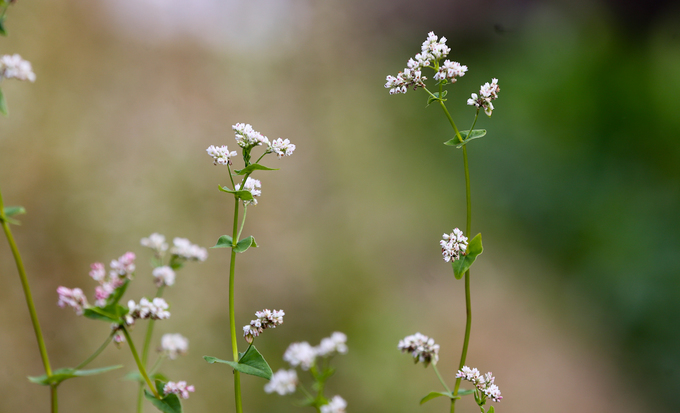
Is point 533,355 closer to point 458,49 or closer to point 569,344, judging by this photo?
point 569,344

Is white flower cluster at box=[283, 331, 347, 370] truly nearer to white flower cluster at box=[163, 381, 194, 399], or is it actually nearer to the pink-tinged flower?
white flower cluster at box=[163, 381, 194, 399]

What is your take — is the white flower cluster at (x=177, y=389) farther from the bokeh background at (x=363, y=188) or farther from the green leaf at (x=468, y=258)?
the bokeh background at (x=363, y=188)

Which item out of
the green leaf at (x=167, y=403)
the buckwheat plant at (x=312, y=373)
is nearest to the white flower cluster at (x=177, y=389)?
the green leaf at (x=167, y=403)

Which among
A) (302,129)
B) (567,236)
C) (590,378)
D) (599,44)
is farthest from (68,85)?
(599,44)

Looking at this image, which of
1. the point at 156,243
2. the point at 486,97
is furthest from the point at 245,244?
the point at 486,97

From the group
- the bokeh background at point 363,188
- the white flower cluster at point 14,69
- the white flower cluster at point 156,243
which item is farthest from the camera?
the bokeh background at point 363,188

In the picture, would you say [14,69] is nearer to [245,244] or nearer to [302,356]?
[245,244]
